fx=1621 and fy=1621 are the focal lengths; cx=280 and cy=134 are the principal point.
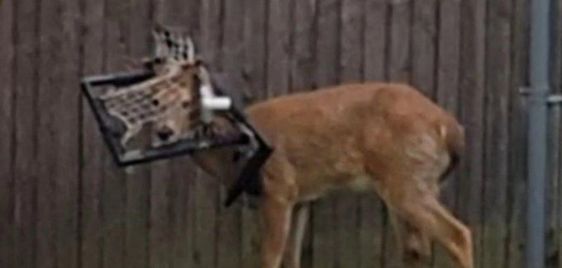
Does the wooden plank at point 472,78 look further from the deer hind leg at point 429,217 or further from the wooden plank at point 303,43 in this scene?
the wooden plank at point 303,43

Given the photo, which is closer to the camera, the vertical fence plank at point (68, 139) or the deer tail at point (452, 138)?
the deer tail at point (452, 138)

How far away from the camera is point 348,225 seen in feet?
29.1

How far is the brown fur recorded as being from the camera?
8.12 m

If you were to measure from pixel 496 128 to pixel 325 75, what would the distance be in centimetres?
98

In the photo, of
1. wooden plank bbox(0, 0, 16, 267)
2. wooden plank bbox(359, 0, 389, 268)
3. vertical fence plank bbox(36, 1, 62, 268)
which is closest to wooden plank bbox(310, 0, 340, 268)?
wooden plank bbox(359, 0, 389, 268)

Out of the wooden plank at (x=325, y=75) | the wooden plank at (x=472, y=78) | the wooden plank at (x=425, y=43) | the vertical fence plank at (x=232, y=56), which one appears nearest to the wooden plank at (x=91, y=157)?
the vertical fence plank at (x=232, y=56)

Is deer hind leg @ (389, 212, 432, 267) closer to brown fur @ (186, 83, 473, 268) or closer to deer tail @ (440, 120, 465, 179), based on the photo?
brown fur @ (186, 83, 473, 268)

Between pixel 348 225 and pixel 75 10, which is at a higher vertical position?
pixel 75 10

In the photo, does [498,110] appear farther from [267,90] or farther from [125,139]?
Result: [125,139]

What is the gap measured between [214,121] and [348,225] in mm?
1531

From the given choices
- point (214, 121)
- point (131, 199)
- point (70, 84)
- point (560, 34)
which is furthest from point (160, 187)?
point (560, 34)

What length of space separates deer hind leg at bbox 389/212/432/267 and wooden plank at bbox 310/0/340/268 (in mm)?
445

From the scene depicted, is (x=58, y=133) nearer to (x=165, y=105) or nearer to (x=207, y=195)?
(x=207, y=195)

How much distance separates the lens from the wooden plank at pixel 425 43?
8.81m
